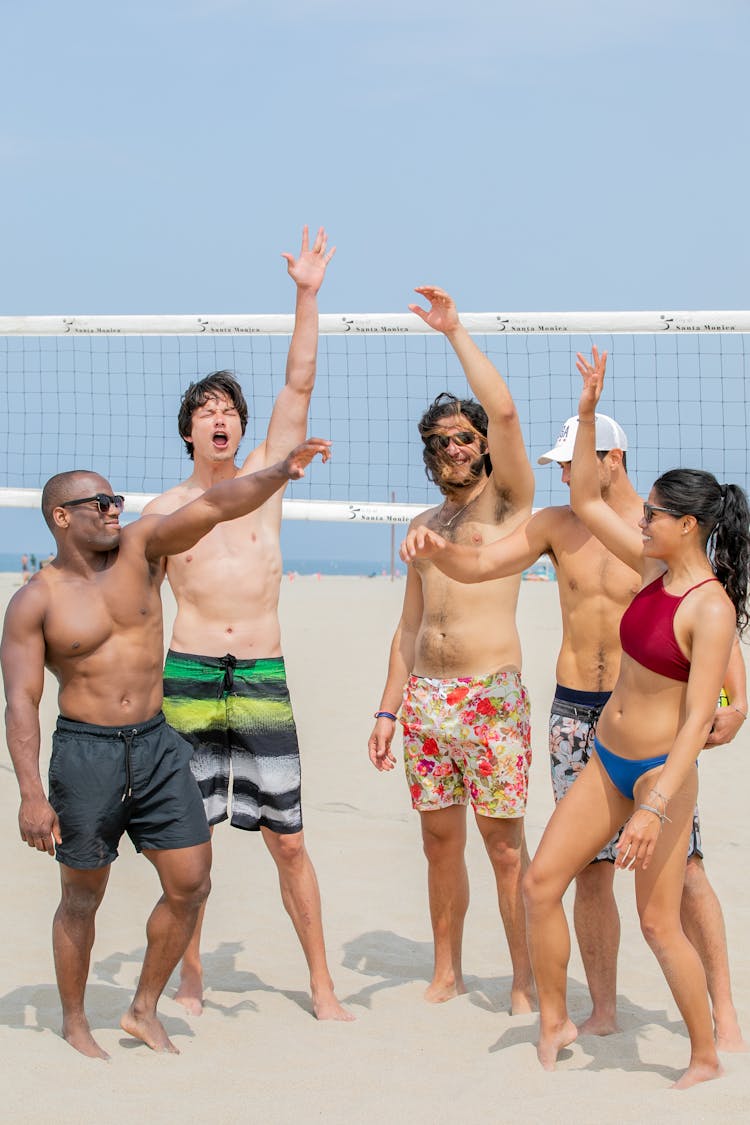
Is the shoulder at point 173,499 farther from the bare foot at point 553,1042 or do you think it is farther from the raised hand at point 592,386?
the bare foot at point 553,1042

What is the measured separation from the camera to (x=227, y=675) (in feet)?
15.4

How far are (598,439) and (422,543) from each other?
74 cm

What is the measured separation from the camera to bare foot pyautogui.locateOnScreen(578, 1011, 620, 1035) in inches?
173

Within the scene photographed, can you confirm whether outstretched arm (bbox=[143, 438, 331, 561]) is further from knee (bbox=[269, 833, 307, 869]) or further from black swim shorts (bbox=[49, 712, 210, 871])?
knee (bbox=[269, 833, 307, 869])

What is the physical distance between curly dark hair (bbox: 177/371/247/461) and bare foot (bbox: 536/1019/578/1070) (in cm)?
239

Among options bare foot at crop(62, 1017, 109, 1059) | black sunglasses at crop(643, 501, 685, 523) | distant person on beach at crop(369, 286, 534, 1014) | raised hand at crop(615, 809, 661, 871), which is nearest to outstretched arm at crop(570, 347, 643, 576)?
black sunglasses at crop(643, 501, 685, 523)

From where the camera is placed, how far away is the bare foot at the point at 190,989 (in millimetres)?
4730

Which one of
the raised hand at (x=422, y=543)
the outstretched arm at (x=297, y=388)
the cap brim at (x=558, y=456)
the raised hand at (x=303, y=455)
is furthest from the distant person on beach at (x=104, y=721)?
the cap brim at (x=558, y=456)

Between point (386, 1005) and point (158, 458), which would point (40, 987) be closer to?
point (386, 1005)

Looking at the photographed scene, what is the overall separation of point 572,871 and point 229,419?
6.90 ft

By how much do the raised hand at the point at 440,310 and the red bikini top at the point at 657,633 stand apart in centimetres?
129

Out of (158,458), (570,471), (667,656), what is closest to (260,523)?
(570,471)

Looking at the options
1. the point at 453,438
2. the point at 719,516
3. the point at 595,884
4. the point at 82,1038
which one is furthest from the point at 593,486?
the point at 82,1038

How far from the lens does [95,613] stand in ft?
13.5
